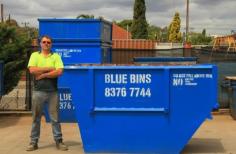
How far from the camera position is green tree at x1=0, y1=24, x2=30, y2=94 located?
12781 millimetres

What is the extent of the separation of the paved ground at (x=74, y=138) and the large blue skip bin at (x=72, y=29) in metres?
2.05

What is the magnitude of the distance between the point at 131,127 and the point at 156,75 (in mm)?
893

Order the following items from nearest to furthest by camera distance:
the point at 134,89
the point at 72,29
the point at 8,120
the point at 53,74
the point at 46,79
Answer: the point at 134,89 < the point at 53,74 < the point at 46,79 < the point at 72,29 < the point at 8,120

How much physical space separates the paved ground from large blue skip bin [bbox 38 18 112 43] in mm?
2048

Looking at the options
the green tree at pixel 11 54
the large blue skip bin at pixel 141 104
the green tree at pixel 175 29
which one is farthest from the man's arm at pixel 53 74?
the green tree at pixel 175 29

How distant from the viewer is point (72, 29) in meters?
11.9

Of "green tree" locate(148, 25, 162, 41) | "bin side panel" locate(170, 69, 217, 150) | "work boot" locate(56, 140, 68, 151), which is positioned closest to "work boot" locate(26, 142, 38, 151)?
"work boot" locate(56, 140, 68, 151)

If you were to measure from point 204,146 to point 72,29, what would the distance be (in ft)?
15.0

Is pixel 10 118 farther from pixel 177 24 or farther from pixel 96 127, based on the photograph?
pixel 177 24

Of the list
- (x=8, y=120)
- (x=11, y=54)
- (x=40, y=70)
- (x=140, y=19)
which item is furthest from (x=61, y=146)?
(x=140, y=19)

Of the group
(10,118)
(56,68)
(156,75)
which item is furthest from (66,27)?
(156,75)

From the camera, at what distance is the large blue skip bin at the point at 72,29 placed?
11789 millimetres

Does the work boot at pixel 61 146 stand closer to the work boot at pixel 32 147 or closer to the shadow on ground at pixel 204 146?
the work boot at pixel 32 147

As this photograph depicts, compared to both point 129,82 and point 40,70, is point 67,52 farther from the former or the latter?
point 129,82
